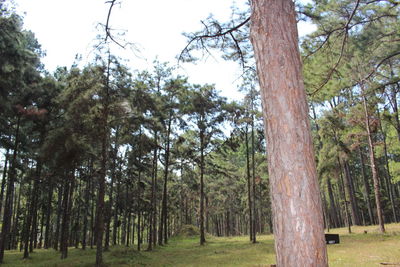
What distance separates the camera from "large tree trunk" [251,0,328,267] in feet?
5.92

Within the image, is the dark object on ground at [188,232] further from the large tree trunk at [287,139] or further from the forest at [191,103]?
the large tree trunk at [287,139]

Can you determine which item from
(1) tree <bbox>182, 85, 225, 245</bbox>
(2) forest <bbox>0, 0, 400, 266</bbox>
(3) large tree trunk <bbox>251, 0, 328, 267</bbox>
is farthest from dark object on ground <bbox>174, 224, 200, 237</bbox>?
(3) large tree trunk <bbox>251, 0, 328, 267</bbox>

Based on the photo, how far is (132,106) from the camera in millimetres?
14195

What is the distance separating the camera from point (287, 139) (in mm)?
1979

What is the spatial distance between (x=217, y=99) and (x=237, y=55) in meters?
17.3

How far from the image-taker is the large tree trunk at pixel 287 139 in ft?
5.92

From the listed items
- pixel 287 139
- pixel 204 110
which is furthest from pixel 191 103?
pixel 287 139

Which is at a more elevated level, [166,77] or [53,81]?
[166,77]

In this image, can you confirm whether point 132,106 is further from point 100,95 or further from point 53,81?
point 53,81

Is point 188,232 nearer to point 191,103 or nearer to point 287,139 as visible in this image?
point 191,103

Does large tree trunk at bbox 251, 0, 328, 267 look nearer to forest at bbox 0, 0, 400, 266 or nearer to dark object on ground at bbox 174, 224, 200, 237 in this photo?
forest at bbox 0, 0, 400, 266

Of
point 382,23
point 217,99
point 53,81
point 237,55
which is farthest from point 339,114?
point 53,81

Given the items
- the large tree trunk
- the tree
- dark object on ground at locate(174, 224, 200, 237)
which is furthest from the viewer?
dark object on ground at locate(174, 224, 200, 237)

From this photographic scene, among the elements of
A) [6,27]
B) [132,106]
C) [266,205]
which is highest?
[6,27]
